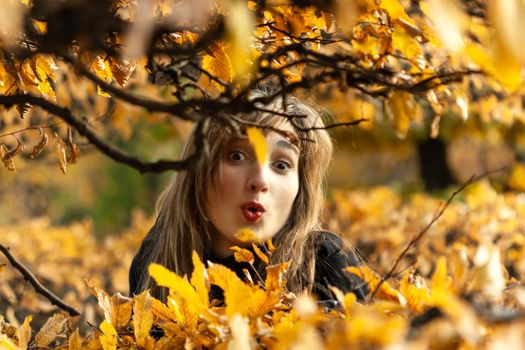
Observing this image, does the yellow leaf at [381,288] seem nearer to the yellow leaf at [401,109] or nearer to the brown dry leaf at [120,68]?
the yellow leaf at [401,109]

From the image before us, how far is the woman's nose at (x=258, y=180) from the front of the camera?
2.08 m

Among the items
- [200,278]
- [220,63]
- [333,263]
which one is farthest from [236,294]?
[333,263]

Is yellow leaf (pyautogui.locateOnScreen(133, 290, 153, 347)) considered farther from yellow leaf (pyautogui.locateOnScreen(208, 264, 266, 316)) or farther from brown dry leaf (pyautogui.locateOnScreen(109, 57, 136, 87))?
brown dry leaf (pyautogui.locateOnScreen(109, 57, 136, 87))

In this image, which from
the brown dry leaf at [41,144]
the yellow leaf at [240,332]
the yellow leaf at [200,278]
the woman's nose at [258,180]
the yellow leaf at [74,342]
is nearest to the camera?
the yellow leaf at [240,332]

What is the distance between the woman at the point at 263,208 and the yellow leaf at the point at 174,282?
2.59 ft

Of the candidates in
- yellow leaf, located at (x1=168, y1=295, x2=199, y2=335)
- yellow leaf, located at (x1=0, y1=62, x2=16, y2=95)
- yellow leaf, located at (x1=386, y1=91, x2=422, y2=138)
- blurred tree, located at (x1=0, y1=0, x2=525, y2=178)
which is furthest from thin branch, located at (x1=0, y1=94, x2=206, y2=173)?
yellow leaf, located at (x1=386, y1=91, x2=422, y2=138)

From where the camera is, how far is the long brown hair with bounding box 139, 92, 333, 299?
219 cm

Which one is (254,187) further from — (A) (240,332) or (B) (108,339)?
(A) (240,332)

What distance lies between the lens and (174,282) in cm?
120

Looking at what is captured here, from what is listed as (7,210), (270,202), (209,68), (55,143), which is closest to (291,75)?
(209,68)

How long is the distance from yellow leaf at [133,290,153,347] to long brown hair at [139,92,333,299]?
0.75 m

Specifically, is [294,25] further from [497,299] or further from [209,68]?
[497,299]

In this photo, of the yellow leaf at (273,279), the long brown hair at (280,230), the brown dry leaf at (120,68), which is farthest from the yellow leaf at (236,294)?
the long brown hair at (280,230)

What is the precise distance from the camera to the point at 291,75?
1.82 metres
